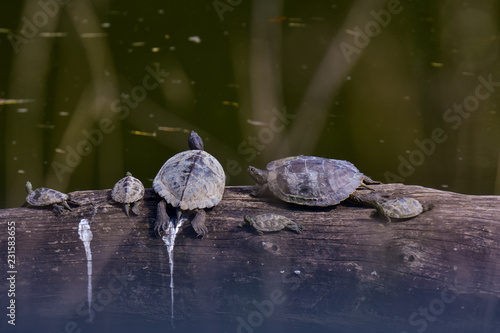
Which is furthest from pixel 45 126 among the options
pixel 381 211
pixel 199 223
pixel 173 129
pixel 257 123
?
pixel 381 211

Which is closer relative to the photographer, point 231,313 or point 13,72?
point 231,313

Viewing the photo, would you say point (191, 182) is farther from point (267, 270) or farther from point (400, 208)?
point (400, 208)

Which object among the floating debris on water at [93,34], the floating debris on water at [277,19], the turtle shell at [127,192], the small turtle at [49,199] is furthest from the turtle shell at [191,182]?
the floating debris on water at [93,34]

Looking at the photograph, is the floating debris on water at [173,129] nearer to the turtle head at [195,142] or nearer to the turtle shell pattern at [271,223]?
the turtle head at [195,142]

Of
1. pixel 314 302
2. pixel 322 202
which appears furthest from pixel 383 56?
pixel 314 302

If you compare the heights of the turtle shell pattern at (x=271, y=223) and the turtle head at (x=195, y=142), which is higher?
the turtle head at (x=195, y=142)

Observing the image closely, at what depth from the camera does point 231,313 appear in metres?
4.04

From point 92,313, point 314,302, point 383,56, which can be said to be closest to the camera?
point 314,302

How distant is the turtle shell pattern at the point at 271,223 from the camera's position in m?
3.86

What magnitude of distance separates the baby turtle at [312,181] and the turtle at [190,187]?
0.42 metres

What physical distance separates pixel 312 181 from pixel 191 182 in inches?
40.8

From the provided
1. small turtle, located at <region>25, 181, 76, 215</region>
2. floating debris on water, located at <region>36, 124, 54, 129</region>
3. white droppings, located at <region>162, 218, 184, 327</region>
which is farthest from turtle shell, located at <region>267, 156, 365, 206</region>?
floating debris on water, located at <region>36, 124, 54, 129</region>

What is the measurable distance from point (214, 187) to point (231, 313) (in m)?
1.08

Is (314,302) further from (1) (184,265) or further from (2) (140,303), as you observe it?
(2) (140,303)
